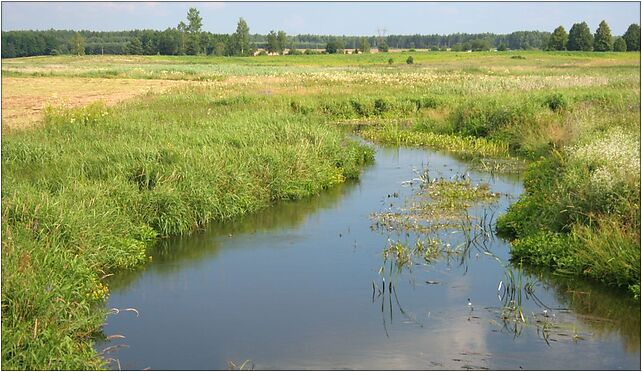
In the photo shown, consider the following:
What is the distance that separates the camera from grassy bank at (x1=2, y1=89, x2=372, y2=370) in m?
7.54

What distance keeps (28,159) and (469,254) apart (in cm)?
787

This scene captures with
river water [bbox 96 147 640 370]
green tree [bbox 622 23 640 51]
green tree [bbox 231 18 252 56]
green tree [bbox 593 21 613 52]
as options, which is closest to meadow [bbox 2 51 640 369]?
river water [bbox 96 147 640 370]

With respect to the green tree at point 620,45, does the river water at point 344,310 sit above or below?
below

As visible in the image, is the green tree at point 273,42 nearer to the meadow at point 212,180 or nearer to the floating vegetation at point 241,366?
the meadow at point 212,180

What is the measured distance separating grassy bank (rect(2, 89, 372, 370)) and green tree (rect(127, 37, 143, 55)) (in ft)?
306

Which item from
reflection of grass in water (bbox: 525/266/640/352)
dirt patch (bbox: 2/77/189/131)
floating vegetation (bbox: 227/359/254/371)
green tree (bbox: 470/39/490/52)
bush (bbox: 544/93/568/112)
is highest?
green tree (bbox: 470/39/490/52)

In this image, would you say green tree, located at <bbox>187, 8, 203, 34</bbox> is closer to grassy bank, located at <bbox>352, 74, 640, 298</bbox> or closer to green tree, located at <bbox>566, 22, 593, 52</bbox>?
green tree, located at <bbox>566, 22, 593, 52</bbox>

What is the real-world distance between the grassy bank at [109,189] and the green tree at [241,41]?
8895cm

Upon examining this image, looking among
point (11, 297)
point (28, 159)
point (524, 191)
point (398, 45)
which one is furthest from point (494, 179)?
point (398, 45)

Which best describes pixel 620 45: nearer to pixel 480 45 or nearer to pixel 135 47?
pixel 480 45

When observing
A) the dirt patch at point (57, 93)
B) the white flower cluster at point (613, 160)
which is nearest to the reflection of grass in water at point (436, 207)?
the white flower cluster at point (613, 160)

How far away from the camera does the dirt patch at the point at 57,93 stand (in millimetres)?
27172

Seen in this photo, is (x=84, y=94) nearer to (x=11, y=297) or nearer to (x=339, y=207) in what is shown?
(x=339, y=207)

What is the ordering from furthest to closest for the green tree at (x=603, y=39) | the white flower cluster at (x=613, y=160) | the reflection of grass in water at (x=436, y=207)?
1. the green tree at (x=603, y=39)
2. the reflection of grass in water at (x=436, y=207)
3. the white flower cluster at (x=613, y=160)
